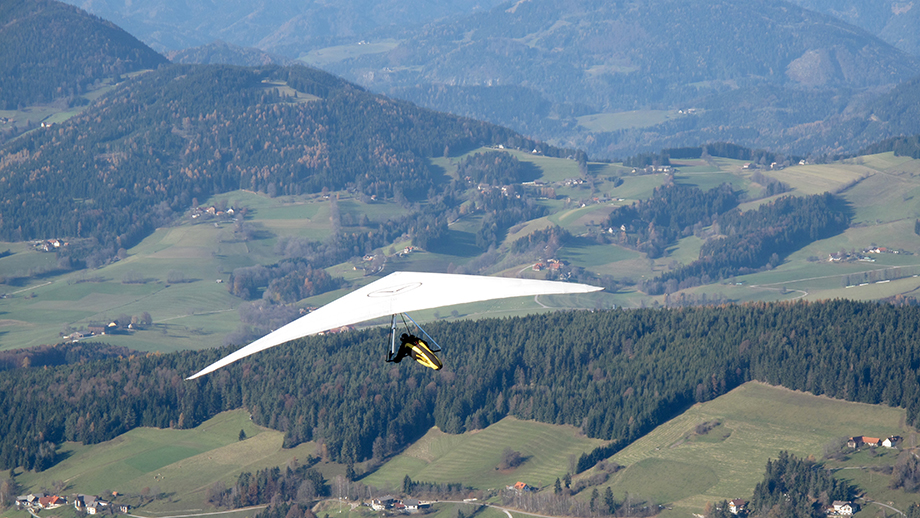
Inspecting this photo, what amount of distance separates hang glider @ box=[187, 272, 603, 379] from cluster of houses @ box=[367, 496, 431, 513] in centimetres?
8403

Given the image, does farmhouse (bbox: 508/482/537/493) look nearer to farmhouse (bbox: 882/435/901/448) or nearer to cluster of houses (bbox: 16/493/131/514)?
farmhouse (bbox: 882/435/901/448)

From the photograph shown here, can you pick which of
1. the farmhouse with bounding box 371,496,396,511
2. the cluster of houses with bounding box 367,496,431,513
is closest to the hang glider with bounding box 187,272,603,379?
the cluster of houses with bounding box 367,496,431,513

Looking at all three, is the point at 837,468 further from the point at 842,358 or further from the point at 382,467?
the point at 382,467

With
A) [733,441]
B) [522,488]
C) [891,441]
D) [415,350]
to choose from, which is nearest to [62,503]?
[522,488]

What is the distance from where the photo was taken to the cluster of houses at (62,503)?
562 ft

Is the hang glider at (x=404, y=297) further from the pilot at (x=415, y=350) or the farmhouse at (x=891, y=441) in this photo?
the farmhouse at (x=891, y=441)

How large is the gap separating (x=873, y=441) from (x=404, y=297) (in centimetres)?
11146

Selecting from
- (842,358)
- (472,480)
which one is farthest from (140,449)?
(842,358)

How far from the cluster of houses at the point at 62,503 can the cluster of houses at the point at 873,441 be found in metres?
104

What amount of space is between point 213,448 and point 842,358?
10357cm

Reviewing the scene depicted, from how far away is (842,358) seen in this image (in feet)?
639

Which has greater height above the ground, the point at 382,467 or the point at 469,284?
the point at 469,284

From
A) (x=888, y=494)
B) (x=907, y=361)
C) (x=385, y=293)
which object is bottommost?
(x=888, y=494)

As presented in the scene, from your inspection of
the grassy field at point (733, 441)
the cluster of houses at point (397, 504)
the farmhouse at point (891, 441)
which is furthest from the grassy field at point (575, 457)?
the cluster of houses at point (397, 504)
